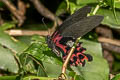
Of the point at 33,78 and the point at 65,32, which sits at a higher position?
the point at 65,32

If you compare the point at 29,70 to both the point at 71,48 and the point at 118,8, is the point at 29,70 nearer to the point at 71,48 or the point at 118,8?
the point at 71,48

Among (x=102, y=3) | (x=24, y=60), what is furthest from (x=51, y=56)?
(x=102, y=3)

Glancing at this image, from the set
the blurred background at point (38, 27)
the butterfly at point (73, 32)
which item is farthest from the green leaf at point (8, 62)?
the butterfly at point (73, 32)

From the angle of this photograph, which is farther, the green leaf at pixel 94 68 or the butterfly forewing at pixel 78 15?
the green leaf at pixel 94 68

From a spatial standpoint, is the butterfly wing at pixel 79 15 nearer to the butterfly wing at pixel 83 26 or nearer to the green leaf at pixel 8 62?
the butterfly wing at pixel 83 26

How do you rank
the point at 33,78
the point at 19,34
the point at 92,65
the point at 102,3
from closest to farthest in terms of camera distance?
the point at 33,78 → the point at 102,3 → the point at 92,65 → the point at 19,34

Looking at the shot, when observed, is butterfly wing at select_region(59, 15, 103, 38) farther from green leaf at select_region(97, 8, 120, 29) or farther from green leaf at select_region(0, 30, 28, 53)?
green leaf at select_region(0, 30, 28, 53)
